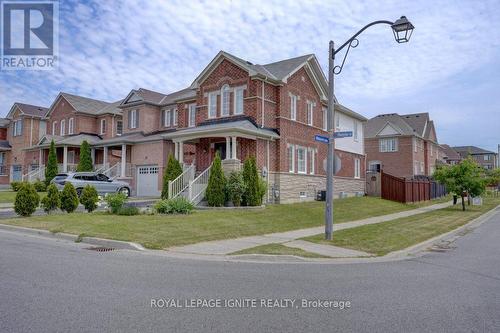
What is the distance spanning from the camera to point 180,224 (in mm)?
14109

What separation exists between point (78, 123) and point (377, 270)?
3460 cm

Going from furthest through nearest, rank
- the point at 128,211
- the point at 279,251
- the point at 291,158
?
the point at 291,158, the point at 128,211, the point at 279,251

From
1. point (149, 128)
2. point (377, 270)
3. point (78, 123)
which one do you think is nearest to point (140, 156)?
point (149, 128)

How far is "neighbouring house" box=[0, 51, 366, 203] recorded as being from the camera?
22812 millimetres

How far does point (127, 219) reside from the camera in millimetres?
14938

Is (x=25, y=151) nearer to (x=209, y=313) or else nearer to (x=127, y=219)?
(x=127, y=219)

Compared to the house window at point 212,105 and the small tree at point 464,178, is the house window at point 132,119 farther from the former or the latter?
the small tree at point 464,178

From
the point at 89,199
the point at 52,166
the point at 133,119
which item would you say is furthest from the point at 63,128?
the point at 89,199

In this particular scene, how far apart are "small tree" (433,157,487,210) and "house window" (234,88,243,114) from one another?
1440 centimetres

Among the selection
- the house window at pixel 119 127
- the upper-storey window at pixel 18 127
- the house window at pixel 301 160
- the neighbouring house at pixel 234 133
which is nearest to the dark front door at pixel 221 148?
the neighbouring house at pixel 234 133

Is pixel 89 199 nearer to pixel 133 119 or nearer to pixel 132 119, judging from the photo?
pixel 133 119

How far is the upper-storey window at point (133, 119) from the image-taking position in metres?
32.9

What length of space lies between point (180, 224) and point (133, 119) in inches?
827

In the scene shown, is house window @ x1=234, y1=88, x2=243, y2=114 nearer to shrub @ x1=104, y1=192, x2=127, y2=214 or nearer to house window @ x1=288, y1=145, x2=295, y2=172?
house window @ x1=288, y1=145, x2=295, y2=172
